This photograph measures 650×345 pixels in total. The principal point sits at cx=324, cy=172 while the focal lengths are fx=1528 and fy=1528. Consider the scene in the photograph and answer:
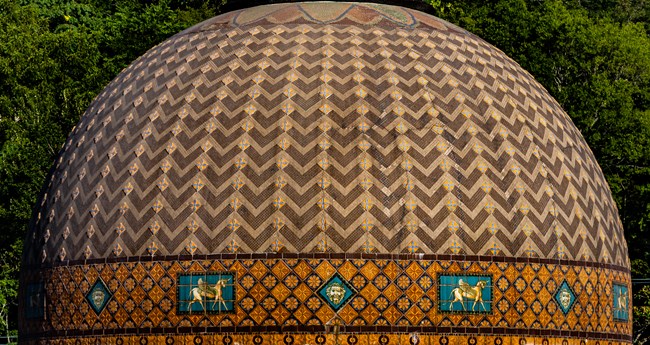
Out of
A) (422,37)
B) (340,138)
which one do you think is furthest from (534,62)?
(340,138)

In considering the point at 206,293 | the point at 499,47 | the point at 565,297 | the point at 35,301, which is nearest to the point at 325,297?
the point at 206,293

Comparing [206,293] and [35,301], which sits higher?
[206,293]

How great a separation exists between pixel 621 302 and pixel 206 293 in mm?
5603

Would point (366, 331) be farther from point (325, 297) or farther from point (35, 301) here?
point (35, 301)

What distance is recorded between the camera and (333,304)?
17.1 meters

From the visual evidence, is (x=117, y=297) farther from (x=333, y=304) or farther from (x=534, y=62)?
(x=534, y=62)

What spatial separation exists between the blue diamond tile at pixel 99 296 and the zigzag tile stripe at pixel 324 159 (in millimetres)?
367

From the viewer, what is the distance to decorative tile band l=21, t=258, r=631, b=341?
56.1 feet

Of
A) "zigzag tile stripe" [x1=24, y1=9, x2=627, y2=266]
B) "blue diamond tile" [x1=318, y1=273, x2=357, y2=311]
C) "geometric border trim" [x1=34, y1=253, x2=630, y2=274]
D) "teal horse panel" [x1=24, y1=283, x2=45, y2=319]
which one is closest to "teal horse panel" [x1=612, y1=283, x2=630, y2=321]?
"zigzag tile stripe" [x1=24, y1=9, x2=627, y2=266]

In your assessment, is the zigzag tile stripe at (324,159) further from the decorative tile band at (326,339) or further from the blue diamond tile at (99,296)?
the decorative tile band at (326,339)

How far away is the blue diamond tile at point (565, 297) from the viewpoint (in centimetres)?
1805

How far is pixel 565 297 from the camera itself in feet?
59.5

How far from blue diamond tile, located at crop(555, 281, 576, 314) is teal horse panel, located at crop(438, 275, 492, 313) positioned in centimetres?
101

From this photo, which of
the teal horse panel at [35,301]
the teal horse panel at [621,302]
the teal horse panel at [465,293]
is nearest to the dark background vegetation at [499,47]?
the teal horse panel at [621,302]
